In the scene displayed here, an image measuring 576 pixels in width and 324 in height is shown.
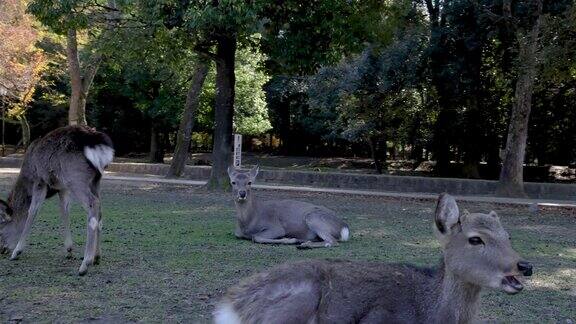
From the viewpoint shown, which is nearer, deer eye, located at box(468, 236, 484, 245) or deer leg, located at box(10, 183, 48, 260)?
deer eye, located at box(468, 236, 484, 245)

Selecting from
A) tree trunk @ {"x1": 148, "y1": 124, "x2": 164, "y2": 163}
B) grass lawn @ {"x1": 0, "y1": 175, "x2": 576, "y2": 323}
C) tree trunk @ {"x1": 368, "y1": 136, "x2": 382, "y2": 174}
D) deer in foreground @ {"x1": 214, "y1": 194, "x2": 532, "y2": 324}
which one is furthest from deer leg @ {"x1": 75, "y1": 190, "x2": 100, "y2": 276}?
tree trunk @ {"x1": 148, "y1": 124, "x2": 164, "y2": 163}

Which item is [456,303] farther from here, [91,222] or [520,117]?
[520,117]

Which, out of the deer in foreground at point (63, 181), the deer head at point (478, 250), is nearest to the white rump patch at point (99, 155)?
the deer in foreground at point (63, 181)

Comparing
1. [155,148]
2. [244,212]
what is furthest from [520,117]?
[155,148]

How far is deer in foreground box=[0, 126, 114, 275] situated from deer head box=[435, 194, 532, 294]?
515 cm

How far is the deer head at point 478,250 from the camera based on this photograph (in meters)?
5.01

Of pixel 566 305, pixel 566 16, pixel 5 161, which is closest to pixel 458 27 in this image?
pixel 566 16

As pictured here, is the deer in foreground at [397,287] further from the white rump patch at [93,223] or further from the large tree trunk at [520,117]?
the large tree trunk at [520,117]

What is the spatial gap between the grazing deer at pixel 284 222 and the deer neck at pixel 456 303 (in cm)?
649

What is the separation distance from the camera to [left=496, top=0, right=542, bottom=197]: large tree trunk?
73.0 ft

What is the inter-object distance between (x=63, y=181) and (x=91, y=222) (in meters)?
0.80

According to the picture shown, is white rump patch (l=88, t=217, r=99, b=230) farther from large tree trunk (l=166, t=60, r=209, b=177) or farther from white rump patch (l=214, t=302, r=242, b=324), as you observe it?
large tree trunk (l=166, t=60, r=209, b=177)

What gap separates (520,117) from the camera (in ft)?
80.0

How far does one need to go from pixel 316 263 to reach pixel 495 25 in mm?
24370
